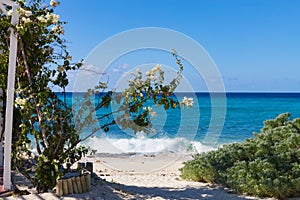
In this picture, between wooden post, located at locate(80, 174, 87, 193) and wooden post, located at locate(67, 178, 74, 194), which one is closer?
wooden post, located at locate(67, 178, 74, 194)

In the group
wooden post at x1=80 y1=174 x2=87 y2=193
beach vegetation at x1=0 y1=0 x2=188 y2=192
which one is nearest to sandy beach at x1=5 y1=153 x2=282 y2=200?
wooden post at x1=80 y1=174 x2=87 y2=193

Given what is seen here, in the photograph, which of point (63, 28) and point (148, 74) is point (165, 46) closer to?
point (148, 74)

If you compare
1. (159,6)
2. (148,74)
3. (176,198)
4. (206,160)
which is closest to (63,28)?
(148,74)

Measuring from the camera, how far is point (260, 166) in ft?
19.3

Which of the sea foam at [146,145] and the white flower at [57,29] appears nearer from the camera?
the white flower at [57,29]

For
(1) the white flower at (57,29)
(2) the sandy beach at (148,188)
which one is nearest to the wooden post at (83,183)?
(2) the sandy beach at (148,188)

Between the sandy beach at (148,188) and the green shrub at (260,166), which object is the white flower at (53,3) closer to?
the sandy beach at (148,188)

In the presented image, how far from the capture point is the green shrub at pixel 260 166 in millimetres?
5562

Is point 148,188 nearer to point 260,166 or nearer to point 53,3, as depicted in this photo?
point 260,166

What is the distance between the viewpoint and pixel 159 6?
22422mm

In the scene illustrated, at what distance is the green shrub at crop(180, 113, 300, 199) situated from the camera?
219 inches

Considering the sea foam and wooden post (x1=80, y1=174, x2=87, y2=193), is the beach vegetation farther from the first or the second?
the sea foam

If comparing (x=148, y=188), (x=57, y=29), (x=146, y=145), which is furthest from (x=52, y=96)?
(x=146, y=145)

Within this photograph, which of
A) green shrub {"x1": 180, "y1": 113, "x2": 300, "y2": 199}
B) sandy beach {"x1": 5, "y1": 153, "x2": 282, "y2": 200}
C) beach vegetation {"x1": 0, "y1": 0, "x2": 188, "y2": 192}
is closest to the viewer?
beach vegetation {"x1": 0, "y1": 0, "x2": 188, "y2": 192}
